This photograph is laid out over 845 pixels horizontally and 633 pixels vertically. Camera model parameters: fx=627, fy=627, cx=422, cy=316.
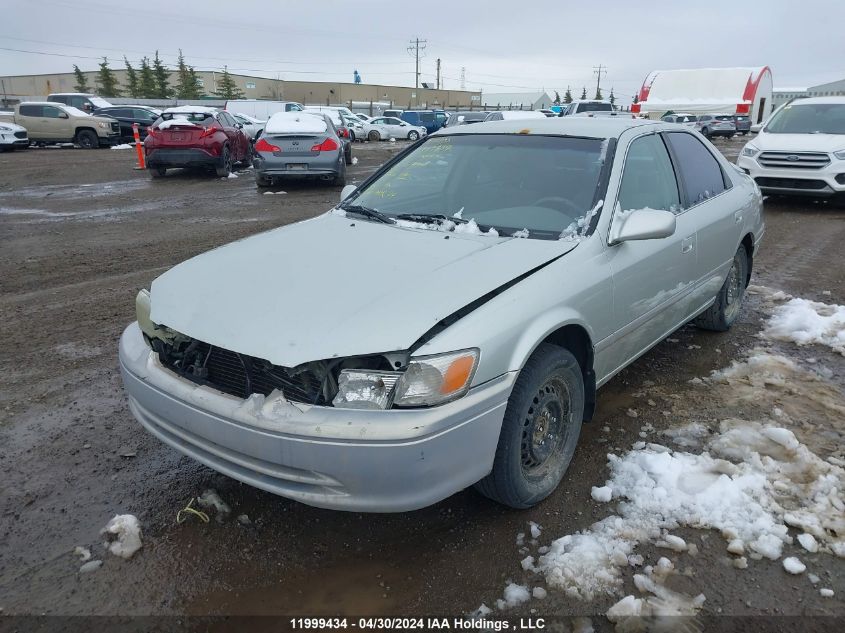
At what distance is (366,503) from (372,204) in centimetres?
208

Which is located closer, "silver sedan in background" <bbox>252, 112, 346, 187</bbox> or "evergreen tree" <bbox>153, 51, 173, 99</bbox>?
"silver sedan in background" <bbox>252, 112, 346, 187</bbox>

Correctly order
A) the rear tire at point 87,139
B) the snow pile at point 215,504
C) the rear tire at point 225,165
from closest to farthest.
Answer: the snow pile at point 215,504
the rear tire at point 225,165
the rear tire at point 87,139

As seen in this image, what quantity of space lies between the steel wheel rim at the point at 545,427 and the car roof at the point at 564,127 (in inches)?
63.3

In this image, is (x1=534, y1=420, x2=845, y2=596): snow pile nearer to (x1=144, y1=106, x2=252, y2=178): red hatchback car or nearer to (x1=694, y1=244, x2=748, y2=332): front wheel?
(x1=694, y1=244, x2=748, y2=332): front wheel

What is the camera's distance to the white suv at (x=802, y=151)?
10.1 metres

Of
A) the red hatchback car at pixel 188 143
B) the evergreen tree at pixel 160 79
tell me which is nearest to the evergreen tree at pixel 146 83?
the evergreen tree at pixel 160 79

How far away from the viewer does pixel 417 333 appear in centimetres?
226

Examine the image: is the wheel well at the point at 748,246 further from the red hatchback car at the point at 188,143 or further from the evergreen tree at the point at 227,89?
the evergreen tree at the point at 227,89

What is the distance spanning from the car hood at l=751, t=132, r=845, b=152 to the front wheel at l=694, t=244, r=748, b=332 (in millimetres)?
6611

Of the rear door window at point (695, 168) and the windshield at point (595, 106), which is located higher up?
the windshield at point (595, 106)

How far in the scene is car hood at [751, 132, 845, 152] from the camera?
1012 centimetres

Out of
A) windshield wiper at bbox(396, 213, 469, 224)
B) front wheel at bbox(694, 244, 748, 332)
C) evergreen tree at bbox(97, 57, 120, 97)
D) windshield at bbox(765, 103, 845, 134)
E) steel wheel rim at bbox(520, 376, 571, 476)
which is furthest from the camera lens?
evergreen tree at bbox(97, 57, 120, 97)

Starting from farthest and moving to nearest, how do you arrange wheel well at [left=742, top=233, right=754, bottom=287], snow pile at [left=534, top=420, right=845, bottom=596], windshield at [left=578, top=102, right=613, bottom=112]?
windshield at [left=578, top=102, right=613, bottom=112] < wheel well at [left=742, top=233, right=754, bottom=287] < snow pile at [left=534, top=420, right=845, bottom=596]

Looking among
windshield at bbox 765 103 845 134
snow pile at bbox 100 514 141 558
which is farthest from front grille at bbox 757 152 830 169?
snow pile at bbox 100 514 141 558
